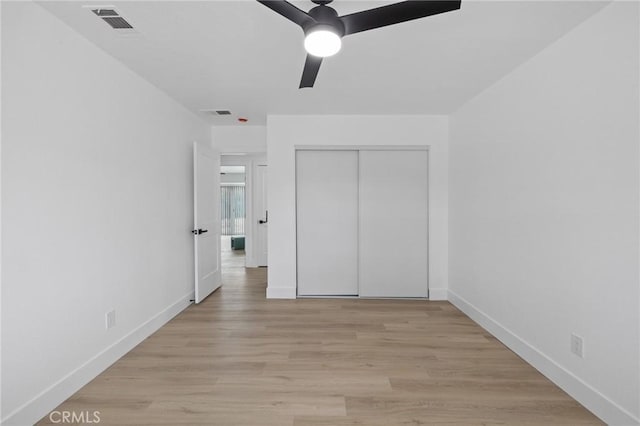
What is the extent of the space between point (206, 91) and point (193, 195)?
1317 millimetres

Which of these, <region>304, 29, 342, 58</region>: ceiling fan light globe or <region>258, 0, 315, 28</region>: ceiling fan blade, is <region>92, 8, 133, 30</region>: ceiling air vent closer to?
<region>258, 0, 315, 28</region>: ceiling fan blade

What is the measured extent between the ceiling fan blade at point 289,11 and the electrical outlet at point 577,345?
2.43 m

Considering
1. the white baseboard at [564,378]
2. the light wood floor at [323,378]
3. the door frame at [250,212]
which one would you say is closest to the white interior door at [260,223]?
the door frame at [250,212]

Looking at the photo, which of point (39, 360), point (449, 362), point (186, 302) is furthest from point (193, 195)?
point (449, 362)

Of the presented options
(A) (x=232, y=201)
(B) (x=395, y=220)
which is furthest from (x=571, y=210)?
(A) (x=232, y=201)

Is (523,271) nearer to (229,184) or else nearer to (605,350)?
(605,350)

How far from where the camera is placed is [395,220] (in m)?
4.11

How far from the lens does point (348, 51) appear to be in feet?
7.59

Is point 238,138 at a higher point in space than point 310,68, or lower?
higher

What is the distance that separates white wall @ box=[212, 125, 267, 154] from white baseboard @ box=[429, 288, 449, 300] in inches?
119

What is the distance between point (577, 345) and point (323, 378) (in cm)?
165

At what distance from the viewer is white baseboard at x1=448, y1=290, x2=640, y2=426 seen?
67.9 inches

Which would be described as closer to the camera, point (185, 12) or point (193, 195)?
point (185, 12)

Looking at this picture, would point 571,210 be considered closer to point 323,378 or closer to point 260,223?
point 323,378
